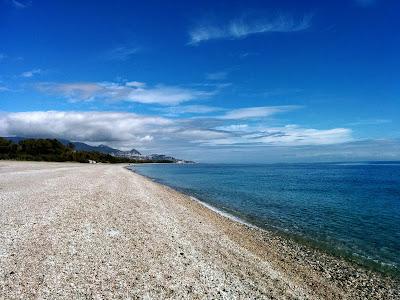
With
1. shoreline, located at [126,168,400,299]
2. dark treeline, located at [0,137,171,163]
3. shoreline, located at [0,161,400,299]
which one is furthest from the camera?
dark treeline, located at [0,137,171,163]

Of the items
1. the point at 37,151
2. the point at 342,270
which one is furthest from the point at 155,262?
the point at 37,151

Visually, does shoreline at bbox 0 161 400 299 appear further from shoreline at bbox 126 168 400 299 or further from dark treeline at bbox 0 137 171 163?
dark treeline at bbox 0 137 171 163

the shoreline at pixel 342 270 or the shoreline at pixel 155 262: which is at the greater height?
the shoreline at pixel 155 262

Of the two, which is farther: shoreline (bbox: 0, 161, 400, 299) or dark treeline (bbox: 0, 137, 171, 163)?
dark treeline (bbox: 0, 137, 171, 163)

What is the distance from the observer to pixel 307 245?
19.1m

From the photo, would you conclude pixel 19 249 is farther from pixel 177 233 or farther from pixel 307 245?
pixel 307 245

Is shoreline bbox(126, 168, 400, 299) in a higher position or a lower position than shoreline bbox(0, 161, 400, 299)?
lower

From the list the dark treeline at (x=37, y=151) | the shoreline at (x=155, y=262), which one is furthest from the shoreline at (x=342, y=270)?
the dark treeline at (x=37, y=151)

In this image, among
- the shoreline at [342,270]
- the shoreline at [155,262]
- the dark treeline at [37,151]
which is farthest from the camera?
the dark treeline at [37,151]

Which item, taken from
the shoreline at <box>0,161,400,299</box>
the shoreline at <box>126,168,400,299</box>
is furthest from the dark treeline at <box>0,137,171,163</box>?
the shoreline at <box>126,168,400,299</box>

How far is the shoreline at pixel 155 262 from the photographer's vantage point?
10.4 metres

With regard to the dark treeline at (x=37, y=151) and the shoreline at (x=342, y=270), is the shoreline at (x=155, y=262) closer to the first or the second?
the shoreline at (x=342, y=270)

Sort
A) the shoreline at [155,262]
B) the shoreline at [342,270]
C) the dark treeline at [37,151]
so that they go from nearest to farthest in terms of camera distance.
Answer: the shoreline at [155,262]
the shoreline at [342,270]
the dark treeline at [37,151]

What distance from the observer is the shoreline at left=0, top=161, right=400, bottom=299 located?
34.1 feet
